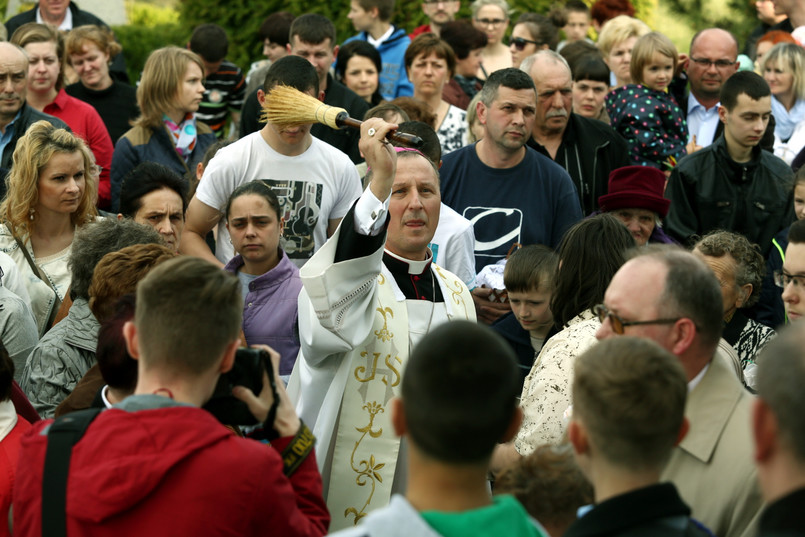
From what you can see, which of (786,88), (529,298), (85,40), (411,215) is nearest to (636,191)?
(529,298)

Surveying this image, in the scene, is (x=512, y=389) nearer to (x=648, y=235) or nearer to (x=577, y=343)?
(x=577, y=343)

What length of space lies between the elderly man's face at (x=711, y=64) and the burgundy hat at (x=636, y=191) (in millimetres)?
3060

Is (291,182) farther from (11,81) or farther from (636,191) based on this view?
(11,81)

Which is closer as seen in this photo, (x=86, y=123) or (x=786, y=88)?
(x=86, y=123)

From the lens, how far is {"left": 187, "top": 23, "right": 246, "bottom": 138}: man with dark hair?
1009 cm

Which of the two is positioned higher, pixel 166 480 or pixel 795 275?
pixel 795 275

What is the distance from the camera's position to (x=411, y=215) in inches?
183

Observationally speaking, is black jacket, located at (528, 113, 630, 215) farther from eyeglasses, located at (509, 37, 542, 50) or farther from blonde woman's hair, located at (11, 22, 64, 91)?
blonde woman's hair, located at (11, 22, 64, 91)

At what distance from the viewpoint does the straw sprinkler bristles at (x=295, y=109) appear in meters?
4.72

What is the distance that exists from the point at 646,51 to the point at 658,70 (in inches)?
7.3

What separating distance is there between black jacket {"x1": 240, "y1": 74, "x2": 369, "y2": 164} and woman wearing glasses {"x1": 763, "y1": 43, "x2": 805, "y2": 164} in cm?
360

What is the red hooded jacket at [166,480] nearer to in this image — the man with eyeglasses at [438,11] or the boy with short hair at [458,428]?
the boy with short hair at [458,428]

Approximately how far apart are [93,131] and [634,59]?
4.44m

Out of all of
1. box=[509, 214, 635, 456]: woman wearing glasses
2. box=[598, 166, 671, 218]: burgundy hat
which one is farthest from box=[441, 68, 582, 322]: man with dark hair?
box=[509, 214, 635, 456]: woman wearing glasses
